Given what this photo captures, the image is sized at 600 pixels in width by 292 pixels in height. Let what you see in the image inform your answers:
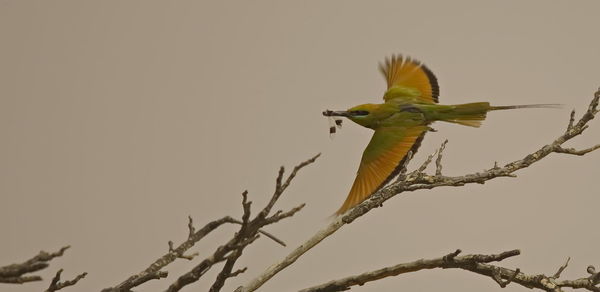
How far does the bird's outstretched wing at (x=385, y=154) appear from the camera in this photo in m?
2.03

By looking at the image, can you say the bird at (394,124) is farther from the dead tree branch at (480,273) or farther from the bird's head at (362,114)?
the dead tree branch at (480,273)

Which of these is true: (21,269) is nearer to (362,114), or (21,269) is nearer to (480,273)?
(480,273)

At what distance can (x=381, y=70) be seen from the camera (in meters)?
2.42

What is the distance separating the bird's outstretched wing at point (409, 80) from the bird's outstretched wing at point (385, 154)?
0.13m

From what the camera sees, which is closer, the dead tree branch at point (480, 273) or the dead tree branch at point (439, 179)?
the dead tree branch at point (480, 273)

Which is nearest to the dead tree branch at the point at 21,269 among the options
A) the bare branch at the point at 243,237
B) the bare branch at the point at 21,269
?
the bare branch at the point at 21,269

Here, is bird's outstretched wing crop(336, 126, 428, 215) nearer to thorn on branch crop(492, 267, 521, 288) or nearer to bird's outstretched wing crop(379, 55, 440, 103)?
bird's outstretched wing crop(379, 55, 440, 103)

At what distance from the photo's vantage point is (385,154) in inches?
83.0

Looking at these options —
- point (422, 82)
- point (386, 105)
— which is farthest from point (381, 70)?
point (386, 105)

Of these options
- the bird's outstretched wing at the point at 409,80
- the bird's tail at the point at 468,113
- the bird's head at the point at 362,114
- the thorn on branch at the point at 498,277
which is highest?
the bird's outstretched wing at the point at 409,80

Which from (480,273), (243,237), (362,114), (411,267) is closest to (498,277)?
(480,273)

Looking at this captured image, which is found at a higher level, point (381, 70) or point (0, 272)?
point (381, 70)

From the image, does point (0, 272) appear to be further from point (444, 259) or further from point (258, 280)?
point (444, 259)

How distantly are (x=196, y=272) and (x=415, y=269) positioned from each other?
0.56 meters
